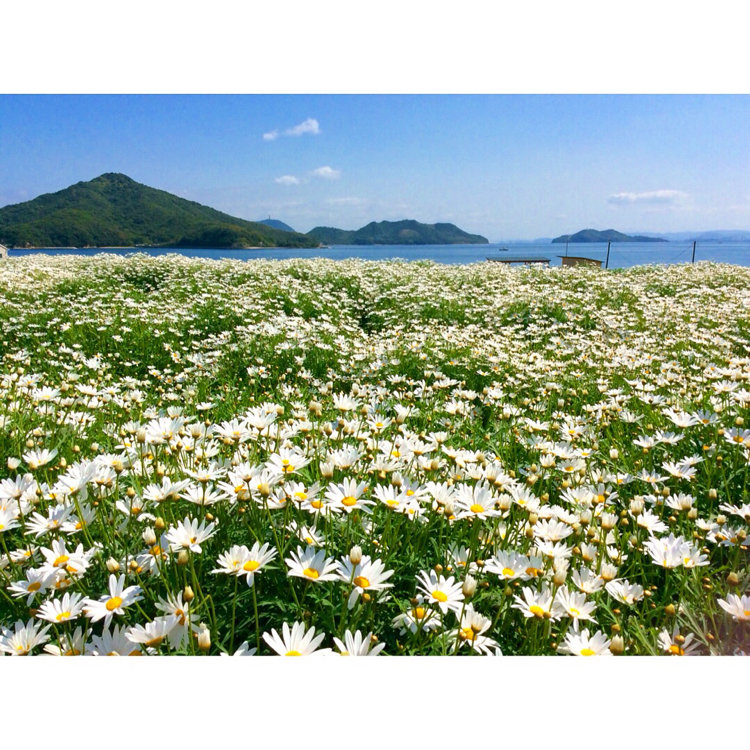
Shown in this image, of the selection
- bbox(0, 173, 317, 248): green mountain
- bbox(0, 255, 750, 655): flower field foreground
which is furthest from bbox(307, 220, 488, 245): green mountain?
bbox(0, 255, 750, 655): flower field foreground

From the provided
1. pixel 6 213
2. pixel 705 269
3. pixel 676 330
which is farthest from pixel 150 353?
pixel 6 213

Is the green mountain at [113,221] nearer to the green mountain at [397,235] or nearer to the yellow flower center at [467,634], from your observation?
the green mountain at [397,235]

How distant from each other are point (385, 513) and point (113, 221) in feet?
140

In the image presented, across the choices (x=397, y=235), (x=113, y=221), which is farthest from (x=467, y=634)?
(x=397, y=235)

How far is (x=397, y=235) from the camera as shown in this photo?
71.8 meters

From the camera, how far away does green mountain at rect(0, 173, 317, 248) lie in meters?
29.8

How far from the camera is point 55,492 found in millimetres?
1712

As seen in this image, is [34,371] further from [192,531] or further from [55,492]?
[192,531]

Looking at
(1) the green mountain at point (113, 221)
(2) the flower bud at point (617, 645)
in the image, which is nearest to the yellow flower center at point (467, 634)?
(2) the flower bud at point (617, 645)

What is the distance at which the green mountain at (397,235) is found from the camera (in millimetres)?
65875

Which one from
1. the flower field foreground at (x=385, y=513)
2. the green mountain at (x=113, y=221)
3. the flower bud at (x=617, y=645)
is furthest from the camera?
the green mountain at (x=113, y=221)

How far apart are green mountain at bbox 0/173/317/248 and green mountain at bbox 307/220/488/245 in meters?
12.9

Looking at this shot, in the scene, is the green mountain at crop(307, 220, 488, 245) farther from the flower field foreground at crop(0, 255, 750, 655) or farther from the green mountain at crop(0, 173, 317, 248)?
the flower field foreground at crop(0, 255, 750, 655)

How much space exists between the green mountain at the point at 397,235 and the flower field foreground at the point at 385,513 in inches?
2489
